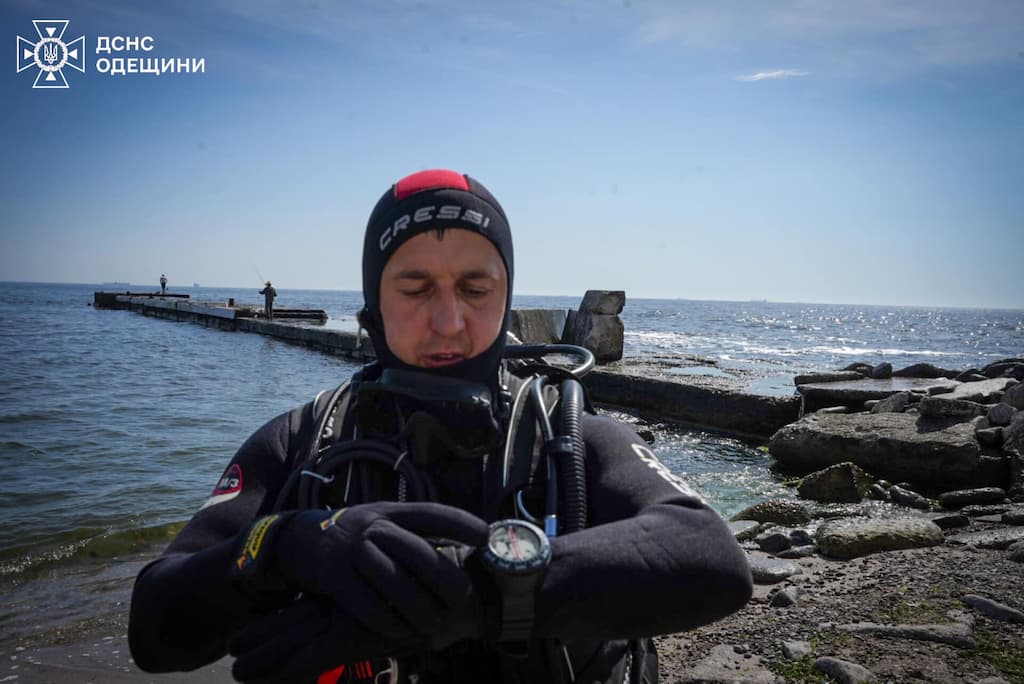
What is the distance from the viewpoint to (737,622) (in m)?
3.55

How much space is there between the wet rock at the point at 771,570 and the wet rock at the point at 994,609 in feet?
3.22

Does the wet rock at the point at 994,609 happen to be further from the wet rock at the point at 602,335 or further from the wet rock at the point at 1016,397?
the wet rock at the point at 602,335

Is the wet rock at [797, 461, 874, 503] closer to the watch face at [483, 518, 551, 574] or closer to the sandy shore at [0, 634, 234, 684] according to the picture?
the sandy shore at [0, 634, 234, 684]

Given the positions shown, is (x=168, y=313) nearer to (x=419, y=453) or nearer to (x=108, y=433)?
(x=108, y=433)

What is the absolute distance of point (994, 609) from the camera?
11.1 ft

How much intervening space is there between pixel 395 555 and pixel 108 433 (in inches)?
432

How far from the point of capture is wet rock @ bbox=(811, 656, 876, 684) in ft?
9.08

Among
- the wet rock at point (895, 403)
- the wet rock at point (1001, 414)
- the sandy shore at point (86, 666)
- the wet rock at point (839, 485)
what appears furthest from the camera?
the wet rock at point (895, 403)

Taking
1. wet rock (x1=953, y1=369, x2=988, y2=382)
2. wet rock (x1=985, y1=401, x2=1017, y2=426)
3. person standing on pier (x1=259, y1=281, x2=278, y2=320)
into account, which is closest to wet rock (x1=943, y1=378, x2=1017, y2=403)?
wet rock (x1=985, y1=401, x2=1017, y2=426)

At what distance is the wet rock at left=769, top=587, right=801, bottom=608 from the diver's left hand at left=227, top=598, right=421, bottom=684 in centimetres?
320

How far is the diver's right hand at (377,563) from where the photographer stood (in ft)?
3.65

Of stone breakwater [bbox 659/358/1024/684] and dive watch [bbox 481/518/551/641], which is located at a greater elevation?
dive watch [bbox 481/518/551/641]

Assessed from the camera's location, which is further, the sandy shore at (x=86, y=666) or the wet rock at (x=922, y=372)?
the wet rock at (x=922, y=372)

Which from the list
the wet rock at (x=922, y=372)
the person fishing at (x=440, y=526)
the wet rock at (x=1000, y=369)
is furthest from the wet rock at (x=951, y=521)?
the wet rock at (x=1000, y=369)
